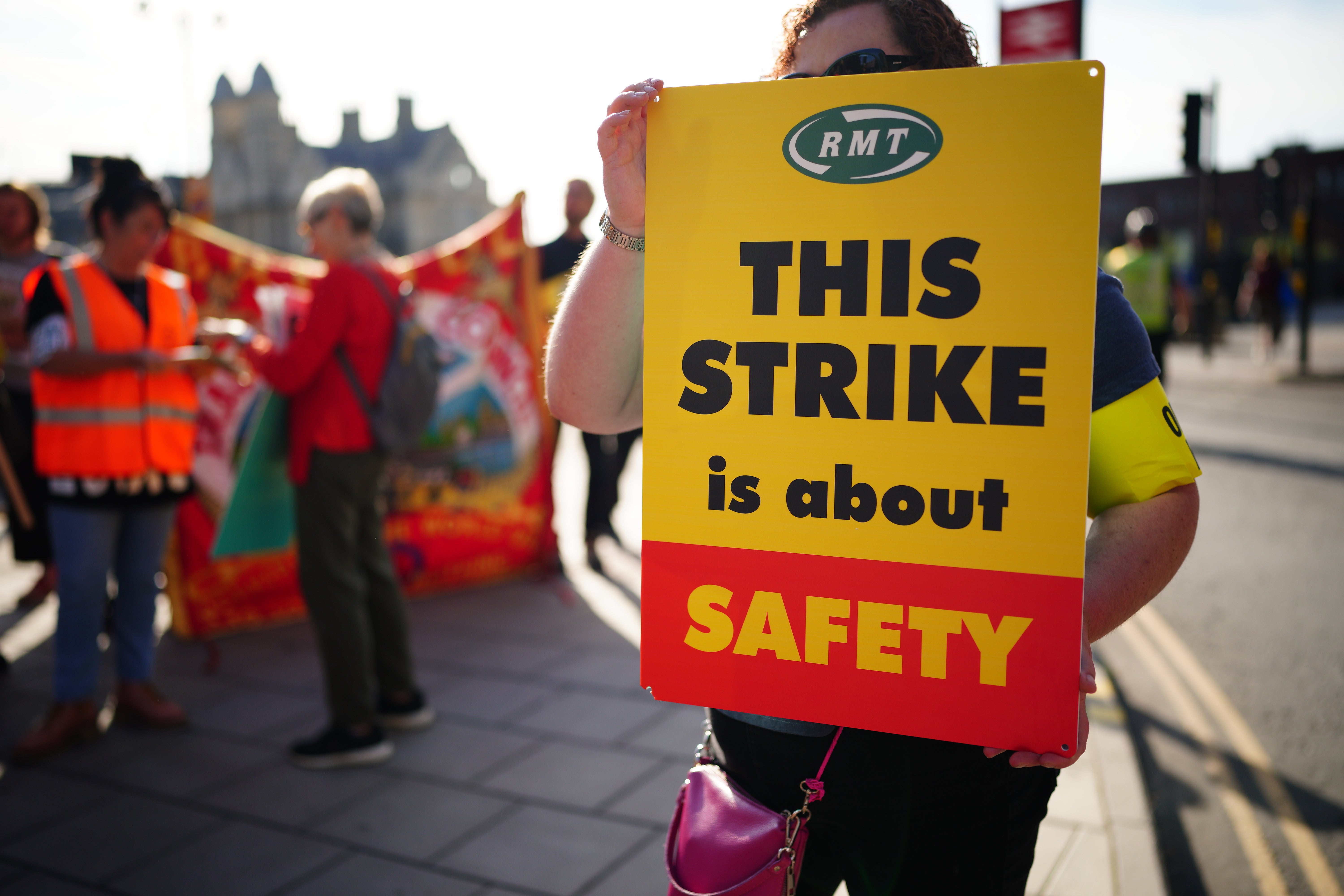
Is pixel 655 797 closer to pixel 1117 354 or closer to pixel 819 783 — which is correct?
pixel 819 783

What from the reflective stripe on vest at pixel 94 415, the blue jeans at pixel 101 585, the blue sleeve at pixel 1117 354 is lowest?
the blue jeans at pixel 101 585

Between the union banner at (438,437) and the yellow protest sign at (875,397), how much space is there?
3.53 m

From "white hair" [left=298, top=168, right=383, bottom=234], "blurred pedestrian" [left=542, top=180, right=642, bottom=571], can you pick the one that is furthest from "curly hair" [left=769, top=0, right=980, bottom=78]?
"blurred pedestrian" [left=542, top=180, right=642, bottom=571]

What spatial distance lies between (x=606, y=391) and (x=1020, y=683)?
709 millimetres

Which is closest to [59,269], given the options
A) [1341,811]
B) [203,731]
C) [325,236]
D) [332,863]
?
[325,236]

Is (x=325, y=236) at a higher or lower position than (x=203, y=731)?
higher

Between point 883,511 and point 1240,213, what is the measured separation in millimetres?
70923

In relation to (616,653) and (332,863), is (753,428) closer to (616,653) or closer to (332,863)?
(332,863)

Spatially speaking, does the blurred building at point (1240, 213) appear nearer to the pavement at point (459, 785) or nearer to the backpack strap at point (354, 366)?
the pavement at point (459, 785)

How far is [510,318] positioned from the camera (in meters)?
5.52

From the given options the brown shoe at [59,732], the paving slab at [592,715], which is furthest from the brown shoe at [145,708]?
the paving slab at [592,715]

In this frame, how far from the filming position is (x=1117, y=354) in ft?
4.06

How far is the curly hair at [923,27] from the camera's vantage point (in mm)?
1313

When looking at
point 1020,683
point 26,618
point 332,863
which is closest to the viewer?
point 1020,683
